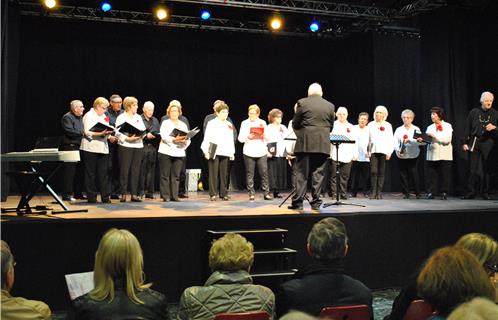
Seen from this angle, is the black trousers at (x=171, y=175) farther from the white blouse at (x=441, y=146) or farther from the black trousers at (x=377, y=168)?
the white blouse at (x=441, y=146)

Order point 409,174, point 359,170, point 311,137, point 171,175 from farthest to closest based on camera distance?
point 359,170
point 409,174
point 171,175
point 311,137

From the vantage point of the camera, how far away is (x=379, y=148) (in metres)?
10.4

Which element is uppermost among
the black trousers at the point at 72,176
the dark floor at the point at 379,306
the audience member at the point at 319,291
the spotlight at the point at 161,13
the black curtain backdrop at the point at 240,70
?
the spotlight at the point at 161,13

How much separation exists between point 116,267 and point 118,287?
104 mm

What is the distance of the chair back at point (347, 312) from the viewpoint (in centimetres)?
300

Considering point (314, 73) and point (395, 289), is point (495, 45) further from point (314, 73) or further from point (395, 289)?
point (395, 289)

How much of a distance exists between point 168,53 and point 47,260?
29.1 feet

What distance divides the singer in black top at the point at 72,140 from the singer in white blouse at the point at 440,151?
607 cm

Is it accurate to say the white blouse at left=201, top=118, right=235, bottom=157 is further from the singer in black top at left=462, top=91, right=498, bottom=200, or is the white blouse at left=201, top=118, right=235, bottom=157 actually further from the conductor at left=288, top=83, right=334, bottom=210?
the singer in black top at left=462, top=91, right=498, bottom=200

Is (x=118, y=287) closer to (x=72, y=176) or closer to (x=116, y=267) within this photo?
(x=116, y=267)

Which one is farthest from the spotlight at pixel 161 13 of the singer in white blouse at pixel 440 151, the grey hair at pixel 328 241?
the grey hair at pixel 328 241

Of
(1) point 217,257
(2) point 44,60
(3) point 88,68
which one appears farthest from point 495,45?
(1) point 217,257

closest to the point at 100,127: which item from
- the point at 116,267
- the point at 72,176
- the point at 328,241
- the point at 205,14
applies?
the point at 72,176

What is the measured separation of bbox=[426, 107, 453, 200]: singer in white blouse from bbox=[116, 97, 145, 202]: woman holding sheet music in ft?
17.0
